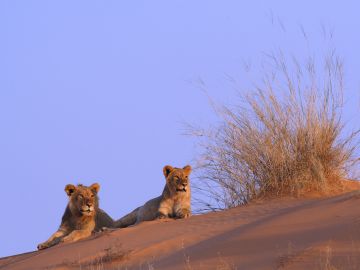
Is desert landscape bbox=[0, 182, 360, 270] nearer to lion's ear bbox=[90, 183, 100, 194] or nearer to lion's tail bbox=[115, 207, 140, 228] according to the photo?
lion's ear bbox=[90, 183, 100, 194]

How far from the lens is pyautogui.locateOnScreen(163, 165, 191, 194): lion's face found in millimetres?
14531

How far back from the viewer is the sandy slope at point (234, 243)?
872cm

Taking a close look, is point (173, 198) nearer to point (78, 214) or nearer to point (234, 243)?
point (78, 214)

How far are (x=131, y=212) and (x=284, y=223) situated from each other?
583cm

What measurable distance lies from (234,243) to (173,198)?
15.6ft

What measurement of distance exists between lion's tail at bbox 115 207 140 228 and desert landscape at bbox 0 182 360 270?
7.10ft

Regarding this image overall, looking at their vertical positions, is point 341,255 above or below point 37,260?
below

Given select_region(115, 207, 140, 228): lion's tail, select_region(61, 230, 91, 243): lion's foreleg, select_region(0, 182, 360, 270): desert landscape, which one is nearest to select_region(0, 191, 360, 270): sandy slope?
select_region(0, 182, 360, 270): desert landscape

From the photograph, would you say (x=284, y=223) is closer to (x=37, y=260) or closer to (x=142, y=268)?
(x=142, y=268)

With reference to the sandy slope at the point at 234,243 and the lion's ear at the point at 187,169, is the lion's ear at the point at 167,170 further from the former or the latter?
the sandy slope at the point at 234,243

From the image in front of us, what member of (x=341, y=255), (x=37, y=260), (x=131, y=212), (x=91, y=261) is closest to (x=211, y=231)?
(x=91, y=261)

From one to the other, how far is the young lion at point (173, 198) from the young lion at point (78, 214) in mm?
891

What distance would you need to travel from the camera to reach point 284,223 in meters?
10.2

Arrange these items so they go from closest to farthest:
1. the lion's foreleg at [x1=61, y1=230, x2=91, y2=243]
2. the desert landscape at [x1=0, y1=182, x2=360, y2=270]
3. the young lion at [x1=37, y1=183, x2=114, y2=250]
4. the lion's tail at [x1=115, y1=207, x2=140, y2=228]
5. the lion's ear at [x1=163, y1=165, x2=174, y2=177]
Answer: the desert landscape at [x1=0, y1=182, x2=360, y2=270]
the lion's foreleg at [x1=61, y1=230, x2=91, y2=243]
the young lion at [x1=37, y1=183, x2=114, y2=250]
the lion's ear at [x1=163, y1=165, x2=174, y2=177]
the lion's tail at [x1=115, y1=207, x2=140, y2=228]
